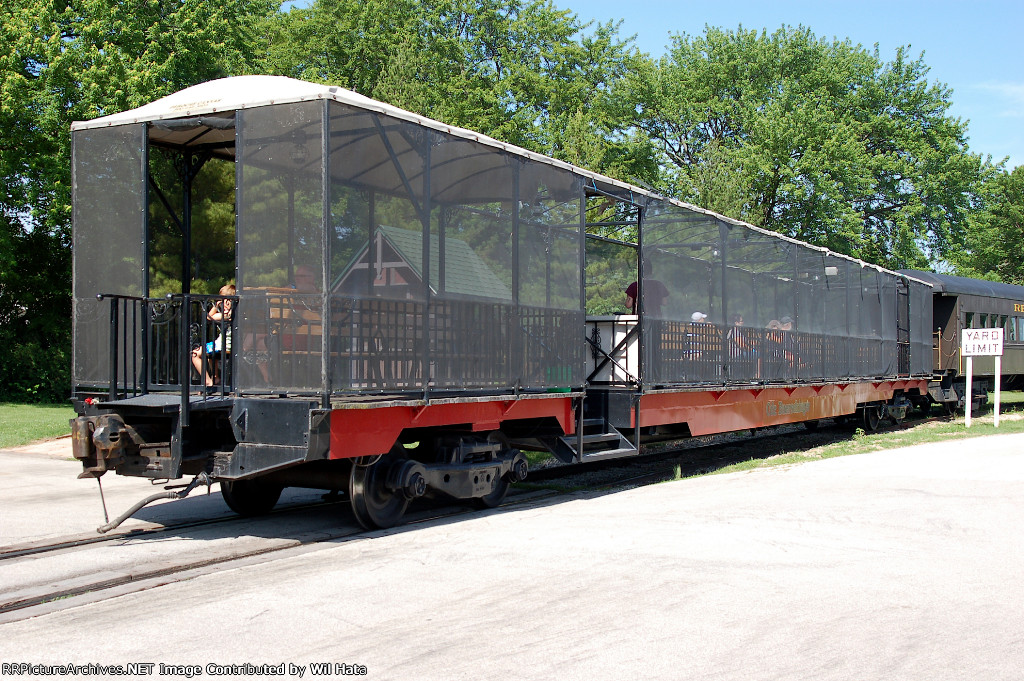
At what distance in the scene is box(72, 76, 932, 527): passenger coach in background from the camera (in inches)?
293

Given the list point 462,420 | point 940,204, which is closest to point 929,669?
point 462,420

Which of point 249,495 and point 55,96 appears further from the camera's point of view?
point 55,96

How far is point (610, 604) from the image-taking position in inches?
227

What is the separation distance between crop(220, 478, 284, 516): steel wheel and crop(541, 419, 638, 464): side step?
118 inches

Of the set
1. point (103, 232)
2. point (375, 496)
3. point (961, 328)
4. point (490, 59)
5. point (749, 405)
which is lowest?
point (375, 496)

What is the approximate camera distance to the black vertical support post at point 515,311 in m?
9.41

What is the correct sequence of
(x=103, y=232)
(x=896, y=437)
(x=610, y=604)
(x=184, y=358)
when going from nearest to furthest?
(x=610, y=604), (x=184, y=358), (x=103, y=232), (x=896, y=437)

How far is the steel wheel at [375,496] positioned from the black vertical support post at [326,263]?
3.69 feet

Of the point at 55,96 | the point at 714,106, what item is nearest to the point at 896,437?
the point at 55,96

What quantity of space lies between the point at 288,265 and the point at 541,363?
3.28 meters

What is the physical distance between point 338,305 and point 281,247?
70 centimetres

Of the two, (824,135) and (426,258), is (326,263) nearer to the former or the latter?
(426,258)

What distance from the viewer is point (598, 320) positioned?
12.0m

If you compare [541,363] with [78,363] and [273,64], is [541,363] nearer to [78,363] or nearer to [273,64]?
[78,363]
